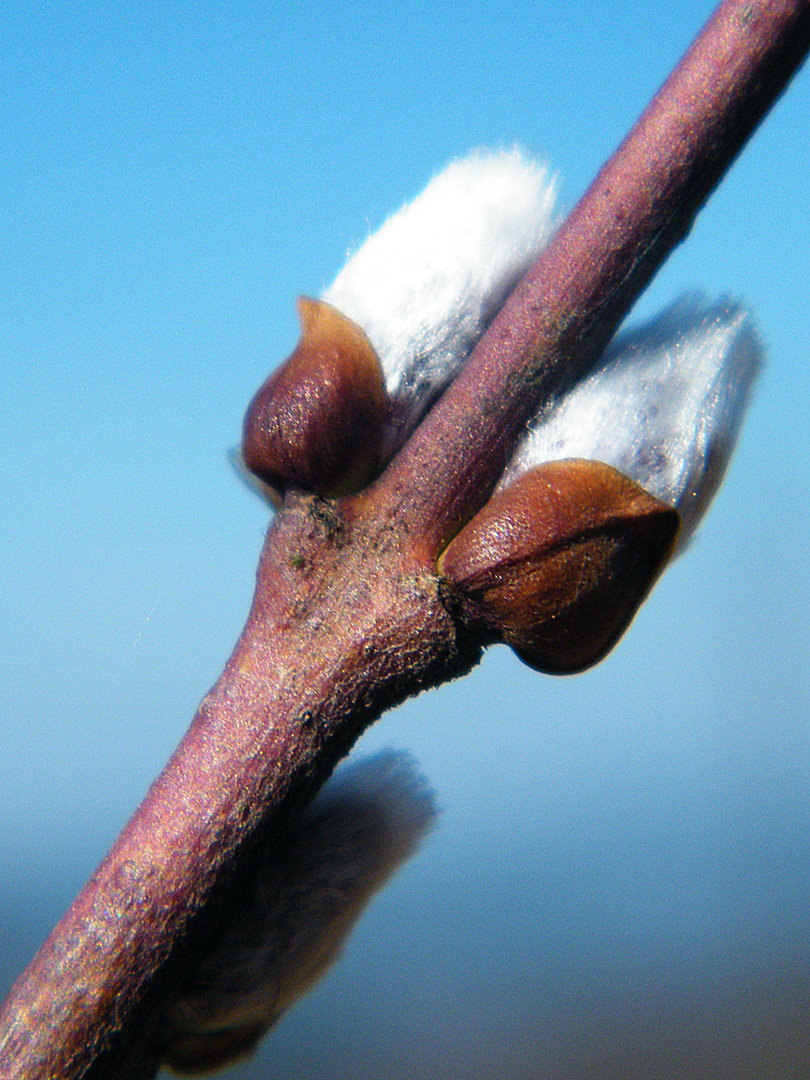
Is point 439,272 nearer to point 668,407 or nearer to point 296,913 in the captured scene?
point 668,407

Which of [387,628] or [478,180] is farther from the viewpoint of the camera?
[478,180]

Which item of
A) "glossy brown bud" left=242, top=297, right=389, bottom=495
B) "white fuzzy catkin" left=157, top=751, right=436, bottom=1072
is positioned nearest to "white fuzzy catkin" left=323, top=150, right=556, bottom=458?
"glossy brown bud" left=242, top=297, right=389, bottom=495

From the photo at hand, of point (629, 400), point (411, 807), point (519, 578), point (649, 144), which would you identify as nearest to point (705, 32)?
point (649, 144)

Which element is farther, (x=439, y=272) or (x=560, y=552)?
(x=439, y=272)

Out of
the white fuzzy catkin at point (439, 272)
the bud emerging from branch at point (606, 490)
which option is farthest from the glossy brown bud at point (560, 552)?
the white fuzzy catkin at point (439, 272)

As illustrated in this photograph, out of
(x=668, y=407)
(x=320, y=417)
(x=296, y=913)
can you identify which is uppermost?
(x=668, y=407)

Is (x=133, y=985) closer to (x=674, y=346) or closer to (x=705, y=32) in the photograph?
(x=674, y=346)

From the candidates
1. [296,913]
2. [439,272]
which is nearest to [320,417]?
[439,272]

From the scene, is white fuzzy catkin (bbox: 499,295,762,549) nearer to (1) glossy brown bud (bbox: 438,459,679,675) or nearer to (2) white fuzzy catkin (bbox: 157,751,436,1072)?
(1) glossy brown bud (bbox: 438,459,679,675)
